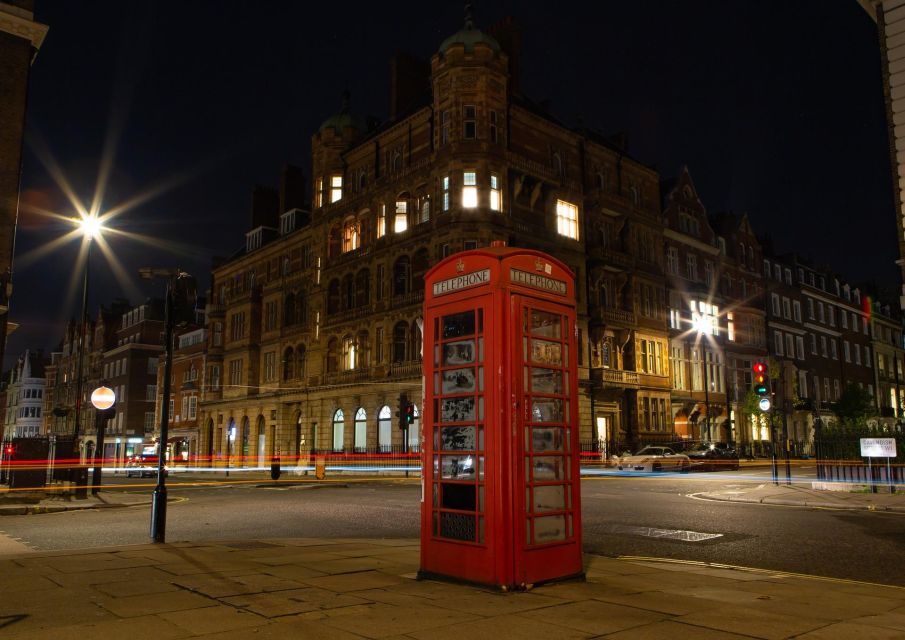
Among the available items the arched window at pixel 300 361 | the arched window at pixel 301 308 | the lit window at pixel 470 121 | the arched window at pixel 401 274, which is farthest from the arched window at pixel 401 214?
the arched window at pixel 300 361

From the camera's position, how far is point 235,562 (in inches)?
332

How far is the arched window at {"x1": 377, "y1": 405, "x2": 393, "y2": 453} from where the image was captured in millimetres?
39344

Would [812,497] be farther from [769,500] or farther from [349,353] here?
[349,353]

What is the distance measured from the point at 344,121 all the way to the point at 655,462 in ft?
96.1

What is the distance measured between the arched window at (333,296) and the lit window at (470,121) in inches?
529

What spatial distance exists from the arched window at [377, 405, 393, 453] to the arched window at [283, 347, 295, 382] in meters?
12.4

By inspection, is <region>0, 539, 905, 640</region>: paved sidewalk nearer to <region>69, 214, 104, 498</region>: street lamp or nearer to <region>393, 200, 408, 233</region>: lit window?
<region>69, 214, 104, 498</region>: street lamp

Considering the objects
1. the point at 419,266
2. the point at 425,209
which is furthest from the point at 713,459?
the point at 425,209

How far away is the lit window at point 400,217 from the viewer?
40.6 m

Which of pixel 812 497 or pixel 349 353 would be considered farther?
pixel 349 353

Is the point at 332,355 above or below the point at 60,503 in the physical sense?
above

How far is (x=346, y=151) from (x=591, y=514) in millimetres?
35296

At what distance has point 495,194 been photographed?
3738 cm

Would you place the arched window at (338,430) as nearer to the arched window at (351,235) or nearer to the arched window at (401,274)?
the arched window at (401,274)
